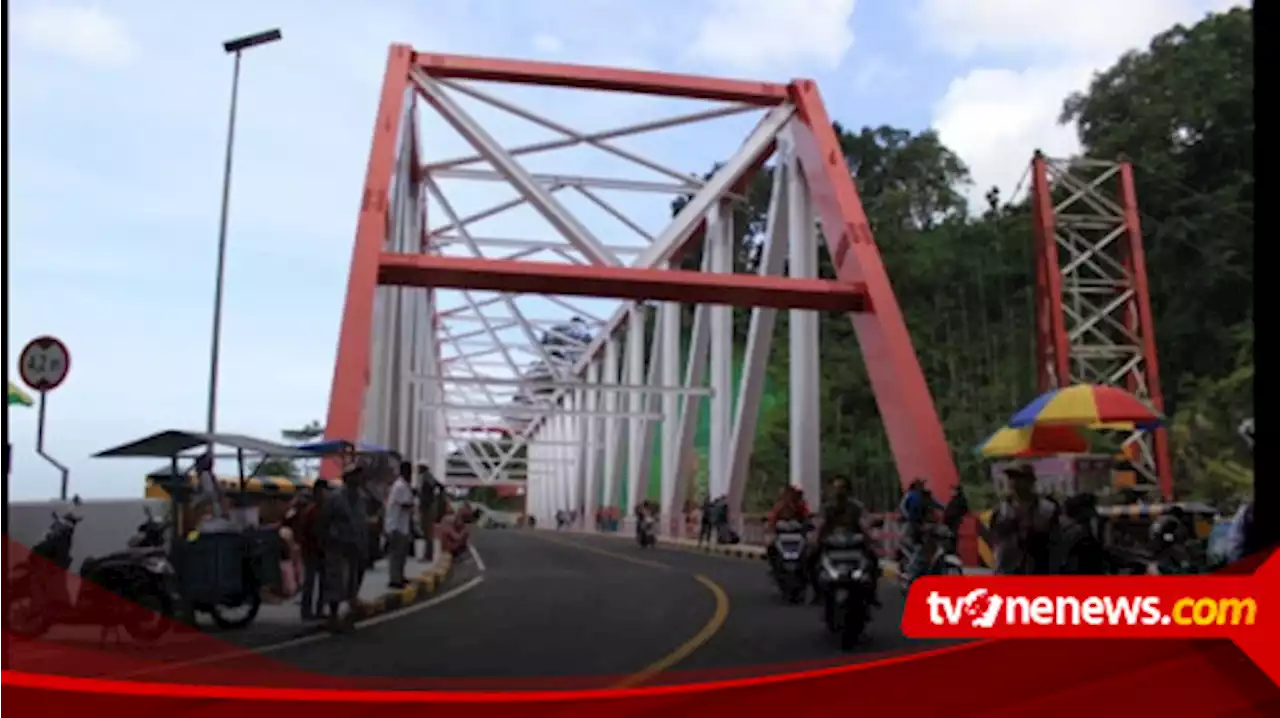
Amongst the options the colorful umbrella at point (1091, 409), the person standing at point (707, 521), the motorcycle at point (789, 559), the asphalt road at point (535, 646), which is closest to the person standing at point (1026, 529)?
the asphalt road at point (535, 646)

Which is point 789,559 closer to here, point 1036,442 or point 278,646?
point 1036,442

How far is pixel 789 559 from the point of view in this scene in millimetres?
14156

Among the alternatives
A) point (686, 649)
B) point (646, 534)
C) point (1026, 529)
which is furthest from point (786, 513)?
point (646, 534)

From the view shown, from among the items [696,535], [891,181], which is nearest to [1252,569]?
[696,535]

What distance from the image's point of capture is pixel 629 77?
26531 millimetres

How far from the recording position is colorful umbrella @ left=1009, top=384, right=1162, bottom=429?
534 inches

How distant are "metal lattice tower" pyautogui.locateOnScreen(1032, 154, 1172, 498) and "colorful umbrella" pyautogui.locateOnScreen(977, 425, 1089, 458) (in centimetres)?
912

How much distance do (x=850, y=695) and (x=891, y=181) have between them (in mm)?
42877

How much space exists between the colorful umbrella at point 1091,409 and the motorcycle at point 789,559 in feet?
9.60

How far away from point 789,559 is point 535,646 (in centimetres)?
582

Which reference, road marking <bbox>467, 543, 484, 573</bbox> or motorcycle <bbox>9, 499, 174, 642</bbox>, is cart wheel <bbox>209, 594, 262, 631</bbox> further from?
road marking <bbox>467, 543, 484, 573</bbox>

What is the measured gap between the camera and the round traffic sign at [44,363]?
7.58 meters

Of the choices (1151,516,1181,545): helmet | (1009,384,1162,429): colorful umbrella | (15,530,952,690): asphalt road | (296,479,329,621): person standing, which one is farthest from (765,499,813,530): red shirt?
(296,479,329,621): person standing

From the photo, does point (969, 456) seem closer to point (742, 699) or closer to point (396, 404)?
point (396, 404)
